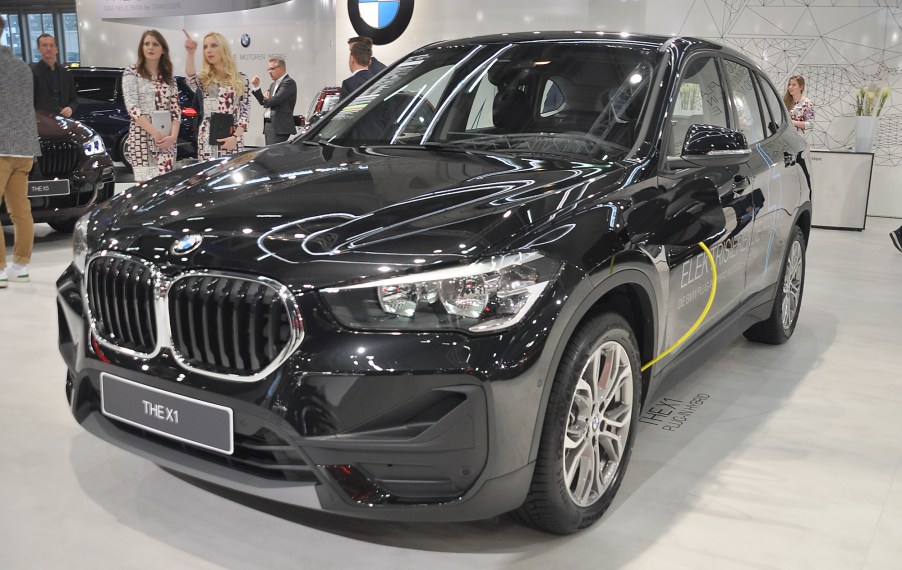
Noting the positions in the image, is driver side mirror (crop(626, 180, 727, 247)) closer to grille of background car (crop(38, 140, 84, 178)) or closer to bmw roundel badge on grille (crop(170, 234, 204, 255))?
bmw roundel badge on grille (crop(170, 234, 204, 255))

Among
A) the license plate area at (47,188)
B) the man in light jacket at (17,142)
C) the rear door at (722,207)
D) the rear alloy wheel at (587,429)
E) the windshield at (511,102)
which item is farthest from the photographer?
the license plate area at (47,188)

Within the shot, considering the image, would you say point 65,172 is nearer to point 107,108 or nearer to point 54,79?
point 54,79

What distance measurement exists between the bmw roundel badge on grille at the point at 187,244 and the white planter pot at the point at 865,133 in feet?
27.6

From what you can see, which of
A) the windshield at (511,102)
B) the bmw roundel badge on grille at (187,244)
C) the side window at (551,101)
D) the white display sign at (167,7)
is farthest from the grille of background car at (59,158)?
the white display sign at (167,7)

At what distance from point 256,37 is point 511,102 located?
541 inches

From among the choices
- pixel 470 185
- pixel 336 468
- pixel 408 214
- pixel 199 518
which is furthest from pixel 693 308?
pixel 199 518

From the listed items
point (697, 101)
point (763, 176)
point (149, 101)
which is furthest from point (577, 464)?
point (149, 101)

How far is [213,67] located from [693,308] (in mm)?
4729

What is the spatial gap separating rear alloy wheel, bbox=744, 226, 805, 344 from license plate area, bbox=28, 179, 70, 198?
485cm

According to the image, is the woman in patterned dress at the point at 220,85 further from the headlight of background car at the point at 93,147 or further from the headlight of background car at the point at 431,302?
the headlight of background car at the point at 431,302

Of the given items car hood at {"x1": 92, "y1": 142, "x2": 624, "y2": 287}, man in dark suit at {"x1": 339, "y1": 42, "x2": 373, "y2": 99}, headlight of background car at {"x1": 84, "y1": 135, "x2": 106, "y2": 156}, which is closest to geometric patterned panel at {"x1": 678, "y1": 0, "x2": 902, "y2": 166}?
man in dark suit at {"x1": 339, "y1": 42, "x2": 373, "y2": 99}

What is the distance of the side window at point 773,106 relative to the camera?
3.89 m

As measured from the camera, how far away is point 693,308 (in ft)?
9.34

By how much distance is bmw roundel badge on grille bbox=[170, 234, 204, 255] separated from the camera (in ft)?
6.66
